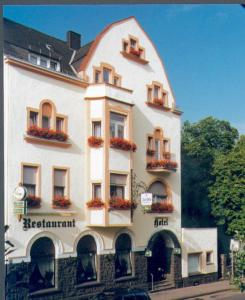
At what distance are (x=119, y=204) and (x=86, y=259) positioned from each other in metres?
1.58

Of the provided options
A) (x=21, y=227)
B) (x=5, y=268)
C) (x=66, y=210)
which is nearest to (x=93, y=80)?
(x=66, y=210)

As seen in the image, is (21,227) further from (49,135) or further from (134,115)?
(134,115)

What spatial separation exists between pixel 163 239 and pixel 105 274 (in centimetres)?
271

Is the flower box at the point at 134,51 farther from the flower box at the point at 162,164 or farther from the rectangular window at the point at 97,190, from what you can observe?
the rectangular window at the point at 97,190

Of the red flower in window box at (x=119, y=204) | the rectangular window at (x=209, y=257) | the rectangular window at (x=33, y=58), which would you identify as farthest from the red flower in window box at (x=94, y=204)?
the rectangular window at (x=209, y=257)

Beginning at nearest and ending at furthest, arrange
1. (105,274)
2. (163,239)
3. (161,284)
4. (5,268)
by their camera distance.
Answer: (5,268) < (105,274) < (161,284) < (163,239)

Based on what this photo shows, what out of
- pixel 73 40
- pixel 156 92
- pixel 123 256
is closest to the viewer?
pixel 73 40

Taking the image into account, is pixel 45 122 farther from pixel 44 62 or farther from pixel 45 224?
pixel 45 224

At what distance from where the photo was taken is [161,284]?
43.3 feet

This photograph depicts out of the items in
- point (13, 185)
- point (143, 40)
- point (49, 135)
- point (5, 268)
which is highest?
point (143, 40)

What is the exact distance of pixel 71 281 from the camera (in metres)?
11.4

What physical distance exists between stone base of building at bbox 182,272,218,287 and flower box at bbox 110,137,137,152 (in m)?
4.15

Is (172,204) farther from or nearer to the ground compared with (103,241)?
farther from the ground

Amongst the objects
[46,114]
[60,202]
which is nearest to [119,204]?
[60,202]
